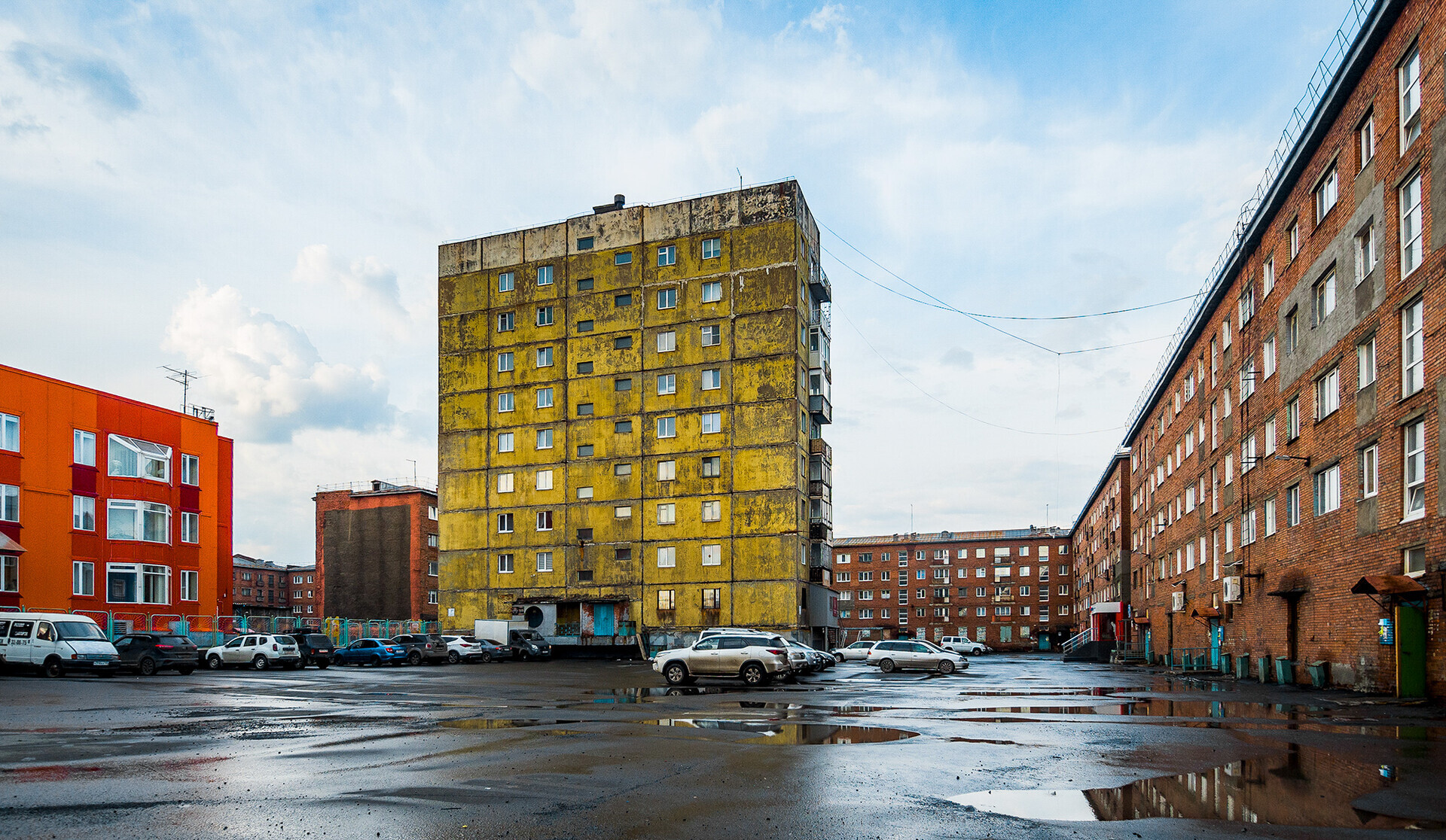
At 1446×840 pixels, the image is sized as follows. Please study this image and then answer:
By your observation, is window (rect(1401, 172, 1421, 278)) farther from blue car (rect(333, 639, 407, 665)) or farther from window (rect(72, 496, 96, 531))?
window (rect(72, 496, 96, 531))

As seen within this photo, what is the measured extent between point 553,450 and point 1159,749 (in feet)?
172

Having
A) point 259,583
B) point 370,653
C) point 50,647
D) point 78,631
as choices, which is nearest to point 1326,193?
point 78,631

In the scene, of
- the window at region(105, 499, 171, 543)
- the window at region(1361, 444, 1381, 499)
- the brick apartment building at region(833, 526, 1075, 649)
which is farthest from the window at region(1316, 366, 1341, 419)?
the brick apartment building at region(833, 526, 1075, 649)

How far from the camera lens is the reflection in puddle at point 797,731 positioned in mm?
13148

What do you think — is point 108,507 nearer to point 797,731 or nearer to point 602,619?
point 602,619

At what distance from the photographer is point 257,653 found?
40875 millimetres

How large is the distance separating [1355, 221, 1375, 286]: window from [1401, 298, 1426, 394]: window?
240 centimetres

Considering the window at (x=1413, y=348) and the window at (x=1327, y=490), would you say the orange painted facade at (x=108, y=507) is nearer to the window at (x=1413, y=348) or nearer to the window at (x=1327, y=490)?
the window at (x=1327, y=490)

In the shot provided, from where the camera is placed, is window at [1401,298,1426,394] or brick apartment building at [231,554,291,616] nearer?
window at [1401,298,1426,394]

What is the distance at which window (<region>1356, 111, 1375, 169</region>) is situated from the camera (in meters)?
23.9

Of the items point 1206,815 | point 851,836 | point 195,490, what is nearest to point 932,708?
point 1206,815

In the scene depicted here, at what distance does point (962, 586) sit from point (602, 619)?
79.9 m

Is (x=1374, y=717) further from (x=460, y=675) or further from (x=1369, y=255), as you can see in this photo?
(x=460, y=675)

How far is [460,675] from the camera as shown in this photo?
34.8 meters
